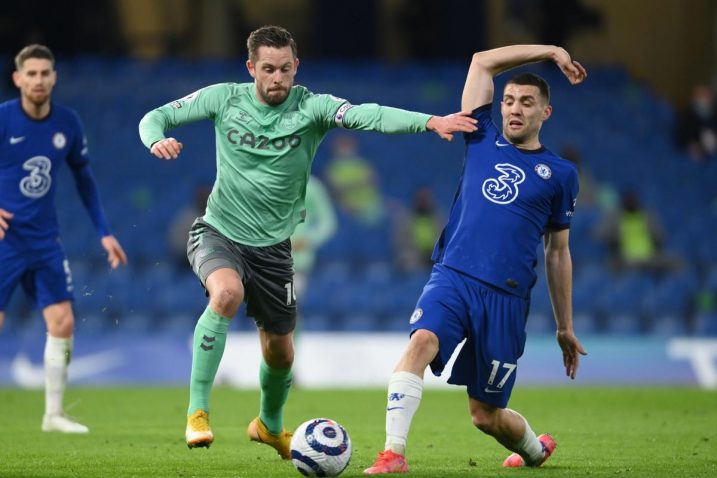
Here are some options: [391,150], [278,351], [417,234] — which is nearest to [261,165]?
[278,351]

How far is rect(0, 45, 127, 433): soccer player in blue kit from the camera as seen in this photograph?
9195 millimetres

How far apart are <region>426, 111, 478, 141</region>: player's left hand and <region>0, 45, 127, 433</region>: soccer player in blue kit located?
334 cm

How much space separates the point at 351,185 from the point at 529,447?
11841 mm

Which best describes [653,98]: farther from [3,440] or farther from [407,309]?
[3,440]

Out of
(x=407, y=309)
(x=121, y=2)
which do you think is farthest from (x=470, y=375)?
(x=121, y=2)

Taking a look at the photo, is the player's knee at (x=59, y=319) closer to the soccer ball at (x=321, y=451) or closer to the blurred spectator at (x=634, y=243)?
the soccer ball at (x=321, y=451)

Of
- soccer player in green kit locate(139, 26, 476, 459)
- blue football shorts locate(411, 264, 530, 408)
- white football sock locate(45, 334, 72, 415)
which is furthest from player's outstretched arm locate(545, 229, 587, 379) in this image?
white football sock locate(45, 334, 72, 415)

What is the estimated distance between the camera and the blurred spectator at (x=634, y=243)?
57.9 feet

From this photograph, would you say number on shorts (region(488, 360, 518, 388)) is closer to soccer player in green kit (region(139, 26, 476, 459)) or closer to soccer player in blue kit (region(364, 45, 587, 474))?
soccer player in blue kit (region(364, 45, 587, 474))

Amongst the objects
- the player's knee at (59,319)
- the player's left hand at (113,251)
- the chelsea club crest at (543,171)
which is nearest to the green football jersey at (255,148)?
the chelsea club crest at (543,171)

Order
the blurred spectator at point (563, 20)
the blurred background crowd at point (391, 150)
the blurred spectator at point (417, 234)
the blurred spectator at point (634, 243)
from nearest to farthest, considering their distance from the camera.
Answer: the blurred background crowd at point (391, 150), the blurred spectator at point (417, 234), the blurred spectator at point (634, 243), the blurred spectator at point (563, 20)

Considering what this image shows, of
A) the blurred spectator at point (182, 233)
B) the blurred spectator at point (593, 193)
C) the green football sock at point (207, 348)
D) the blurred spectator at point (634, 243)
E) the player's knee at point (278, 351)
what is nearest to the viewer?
the green football sock at point (207, 348)

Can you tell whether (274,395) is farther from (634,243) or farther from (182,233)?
(634,243)

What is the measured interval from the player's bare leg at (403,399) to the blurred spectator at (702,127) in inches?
610
